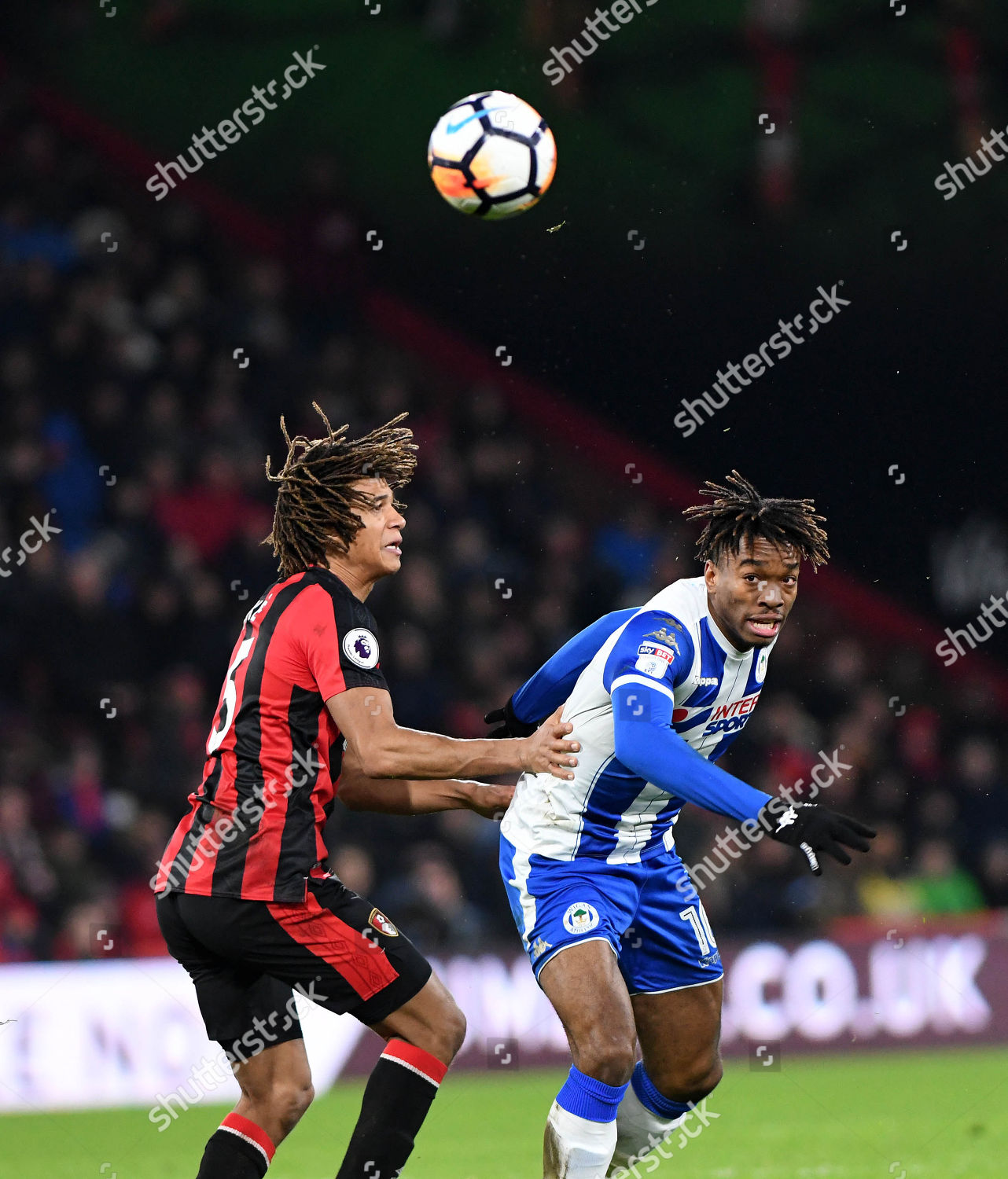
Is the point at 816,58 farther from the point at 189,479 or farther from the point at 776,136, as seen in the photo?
the point at 189,479

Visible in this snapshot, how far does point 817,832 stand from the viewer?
4.06 m

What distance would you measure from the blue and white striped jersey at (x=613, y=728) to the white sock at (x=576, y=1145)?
2.48ft

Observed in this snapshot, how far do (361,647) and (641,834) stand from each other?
1176 millimetres

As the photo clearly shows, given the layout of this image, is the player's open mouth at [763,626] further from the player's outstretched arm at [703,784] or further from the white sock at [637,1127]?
the white sock at [637,1127]

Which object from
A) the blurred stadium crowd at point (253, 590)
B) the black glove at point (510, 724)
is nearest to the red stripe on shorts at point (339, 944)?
the black glove at point (510, 724)

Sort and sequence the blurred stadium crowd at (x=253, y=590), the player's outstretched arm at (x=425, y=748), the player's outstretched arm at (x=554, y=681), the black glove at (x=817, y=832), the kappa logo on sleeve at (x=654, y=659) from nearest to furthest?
the black glove at (x=817, y=832) → the player's outstretched arm at (x=425, y=748) → the kappa logo on sleeve at (x=654, y=659) → the player's outstretched arm at (x=554, y=681) → the blurred stadium crowd at (x=253, y=590)

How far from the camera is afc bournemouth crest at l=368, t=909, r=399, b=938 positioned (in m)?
4.35

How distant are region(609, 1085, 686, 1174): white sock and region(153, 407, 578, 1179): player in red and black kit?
0.93m

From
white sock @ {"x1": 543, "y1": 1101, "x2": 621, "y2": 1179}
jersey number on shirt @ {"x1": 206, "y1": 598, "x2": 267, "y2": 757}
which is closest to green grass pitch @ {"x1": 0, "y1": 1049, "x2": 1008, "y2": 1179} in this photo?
white sock @ {"x1": 543, "y1": 1101, "x2": 621, "y2": 1179}

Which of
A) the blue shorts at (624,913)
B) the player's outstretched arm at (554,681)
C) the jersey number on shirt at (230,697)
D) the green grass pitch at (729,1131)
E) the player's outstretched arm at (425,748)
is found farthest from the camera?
the green grass pitch at (729,1131)

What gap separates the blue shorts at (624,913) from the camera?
4723 mm

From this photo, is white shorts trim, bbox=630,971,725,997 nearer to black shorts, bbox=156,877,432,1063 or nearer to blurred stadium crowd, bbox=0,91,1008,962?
black shorts, bbox=156,877,432,1063

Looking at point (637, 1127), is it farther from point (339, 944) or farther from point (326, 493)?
point (326, 493)

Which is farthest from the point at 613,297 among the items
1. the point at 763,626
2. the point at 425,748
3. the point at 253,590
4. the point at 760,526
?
the point at 425,748
